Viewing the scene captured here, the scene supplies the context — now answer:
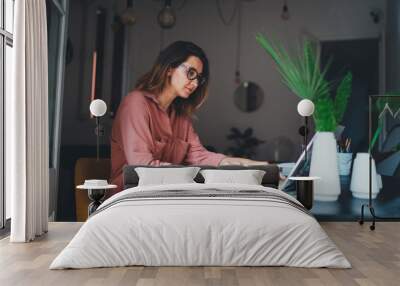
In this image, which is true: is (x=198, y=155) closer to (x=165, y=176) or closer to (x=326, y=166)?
(x=165, y=176)

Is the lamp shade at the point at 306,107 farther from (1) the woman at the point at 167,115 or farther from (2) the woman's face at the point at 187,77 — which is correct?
(2) the woman's face at the point at 187,77

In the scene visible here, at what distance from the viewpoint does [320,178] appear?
6531 millimetres

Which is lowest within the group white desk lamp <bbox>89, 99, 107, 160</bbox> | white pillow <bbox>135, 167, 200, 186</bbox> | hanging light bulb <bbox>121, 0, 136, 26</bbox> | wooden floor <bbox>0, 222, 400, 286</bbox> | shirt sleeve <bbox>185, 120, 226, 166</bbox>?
wooden floor <bbox>0, 222, 400, 286</bbox>

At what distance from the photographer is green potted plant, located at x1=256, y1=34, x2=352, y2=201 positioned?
686 cm

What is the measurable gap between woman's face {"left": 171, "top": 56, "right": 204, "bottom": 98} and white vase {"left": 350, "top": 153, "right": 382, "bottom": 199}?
2327 millimetres

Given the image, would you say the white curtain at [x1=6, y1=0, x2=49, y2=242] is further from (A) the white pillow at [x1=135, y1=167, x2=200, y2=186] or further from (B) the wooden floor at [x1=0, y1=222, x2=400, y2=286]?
(A) the white pillow at [x1=135, y1=167, x2=200, y2=186]

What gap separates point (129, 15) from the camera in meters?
6.86

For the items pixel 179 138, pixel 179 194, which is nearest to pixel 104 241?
pixel 179 194

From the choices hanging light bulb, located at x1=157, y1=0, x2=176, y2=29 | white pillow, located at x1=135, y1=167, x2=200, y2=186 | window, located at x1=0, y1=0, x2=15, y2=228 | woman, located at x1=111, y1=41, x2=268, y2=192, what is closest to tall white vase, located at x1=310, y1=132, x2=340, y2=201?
woman, located at x1=111, y1=41, x2=268, y2=192

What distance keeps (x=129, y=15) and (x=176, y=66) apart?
2.96 ft

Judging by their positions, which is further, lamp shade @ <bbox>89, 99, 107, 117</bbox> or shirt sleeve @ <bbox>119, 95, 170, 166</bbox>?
shirt sleeve @ <bbox>119, 95, 170, 166</bbox>

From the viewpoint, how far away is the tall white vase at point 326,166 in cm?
685

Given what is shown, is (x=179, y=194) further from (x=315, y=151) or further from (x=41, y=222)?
(x=315, y=151)

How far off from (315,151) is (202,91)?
1674 millimetres
